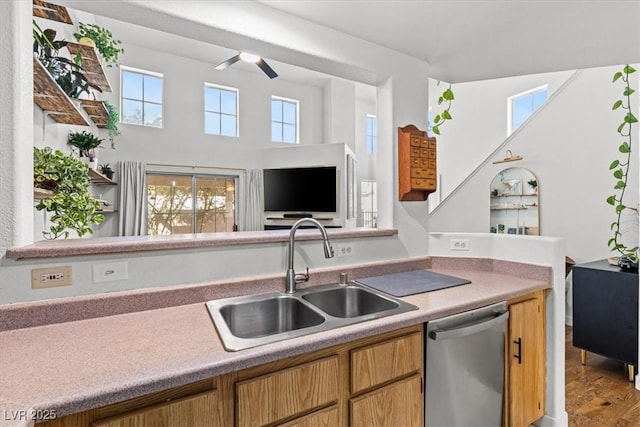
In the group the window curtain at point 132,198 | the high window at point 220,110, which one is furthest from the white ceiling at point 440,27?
the high window at point 220,110

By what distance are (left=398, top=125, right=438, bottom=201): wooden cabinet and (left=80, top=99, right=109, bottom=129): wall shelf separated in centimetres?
298

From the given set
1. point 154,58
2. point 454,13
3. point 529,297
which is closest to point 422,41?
point 454,13

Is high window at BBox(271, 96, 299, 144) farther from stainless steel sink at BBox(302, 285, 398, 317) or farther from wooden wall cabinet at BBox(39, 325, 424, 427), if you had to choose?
wooden wall cabinet at BBox(39, 325, 424, 427)

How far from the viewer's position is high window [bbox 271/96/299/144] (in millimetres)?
6770

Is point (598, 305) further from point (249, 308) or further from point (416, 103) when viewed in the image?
point (249, 308)

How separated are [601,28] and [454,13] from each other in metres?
0.96

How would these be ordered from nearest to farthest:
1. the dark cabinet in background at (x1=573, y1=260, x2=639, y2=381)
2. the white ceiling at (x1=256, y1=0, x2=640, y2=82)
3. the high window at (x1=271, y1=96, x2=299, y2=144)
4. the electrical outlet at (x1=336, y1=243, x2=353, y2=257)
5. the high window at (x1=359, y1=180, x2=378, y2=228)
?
the white ceiling at (x1=256, y1=0, x2=640, y2=82), the electrical outlet at (x1=336, y1=243, x2=353, y2=257), the dark cabinet in background at (x1=573, y1=260, x2=639, y2=381), the high window at (x1=271, y1=96, x2=299, y2=144), the high window at (x1=359, y1=180, x2=378, y2=228)

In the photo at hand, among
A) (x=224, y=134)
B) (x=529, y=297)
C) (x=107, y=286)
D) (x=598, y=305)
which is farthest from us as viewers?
(x=224, y=134)

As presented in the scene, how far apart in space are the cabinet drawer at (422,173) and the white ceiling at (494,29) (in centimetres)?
80

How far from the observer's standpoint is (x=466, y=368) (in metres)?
1.46

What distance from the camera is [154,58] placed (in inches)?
220

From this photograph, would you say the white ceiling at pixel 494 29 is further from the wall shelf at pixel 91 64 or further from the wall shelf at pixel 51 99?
the wall shelf at pixel 91 64

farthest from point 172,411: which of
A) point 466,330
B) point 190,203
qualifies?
point 190,203

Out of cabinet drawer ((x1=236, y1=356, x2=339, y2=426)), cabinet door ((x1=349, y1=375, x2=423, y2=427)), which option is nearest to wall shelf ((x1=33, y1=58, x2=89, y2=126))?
cabinet drawer ((x1=236, y1=356, x2=339, y2=426))
